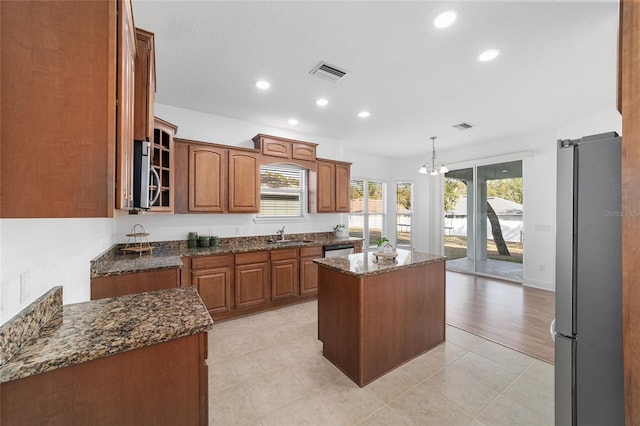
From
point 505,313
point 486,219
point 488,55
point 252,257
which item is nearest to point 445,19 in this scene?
point 488,55

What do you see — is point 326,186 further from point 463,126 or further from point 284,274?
point 463,126

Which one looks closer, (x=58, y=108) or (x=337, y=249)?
(x=58, y=108)

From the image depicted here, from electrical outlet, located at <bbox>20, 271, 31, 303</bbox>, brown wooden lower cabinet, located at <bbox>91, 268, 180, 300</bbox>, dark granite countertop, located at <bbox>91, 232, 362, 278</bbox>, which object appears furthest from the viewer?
dark granite countertop, located at <bbox>91, 232, 362, 278</bbox>

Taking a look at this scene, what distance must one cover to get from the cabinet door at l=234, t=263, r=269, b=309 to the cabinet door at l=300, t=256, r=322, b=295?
22.1 inches

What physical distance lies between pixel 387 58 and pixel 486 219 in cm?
453

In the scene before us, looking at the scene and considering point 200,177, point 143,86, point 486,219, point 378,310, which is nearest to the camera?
point 143,86

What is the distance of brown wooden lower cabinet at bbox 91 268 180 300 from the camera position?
2.12 m

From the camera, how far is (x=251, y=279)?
354cm

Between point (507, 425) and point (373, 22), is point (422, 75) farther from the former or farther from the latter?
point (507, 425)

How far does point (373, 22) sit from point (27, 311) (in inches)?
102

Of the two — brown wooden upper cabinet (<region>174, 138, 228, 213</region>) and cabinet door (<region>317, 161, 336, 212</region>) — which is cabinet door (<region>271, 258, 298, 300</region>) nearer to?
brown wooden upper cabinet (<region>174, 138, 228, 213</region>)

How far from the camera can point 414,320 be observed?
8.12 ft

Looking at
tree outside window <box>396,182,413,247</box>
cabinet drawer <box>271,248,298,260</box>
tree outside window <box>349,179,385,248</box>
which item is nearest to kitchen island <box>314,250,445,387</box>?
cabinet drawer <box>271,248,298,260</box>

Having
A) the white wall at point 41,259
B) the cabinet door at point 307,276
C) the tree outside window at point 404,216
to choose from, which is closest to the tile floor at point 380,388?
the cabinet door at point 307,276
